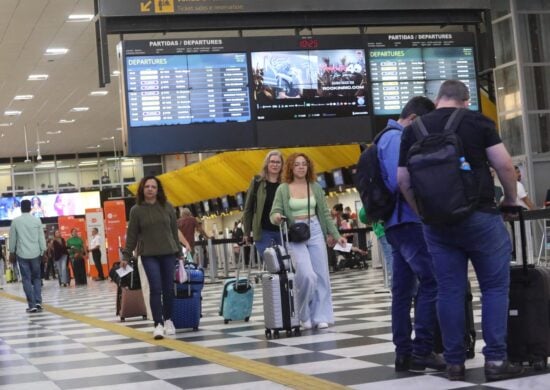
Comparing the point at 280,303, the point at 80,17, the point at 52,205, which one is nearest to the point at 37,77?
the point at 80,17

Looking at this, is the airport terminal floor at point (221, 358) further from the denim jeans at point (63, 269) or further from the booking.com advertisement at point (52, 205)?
the booking.com advertisement at point (52, 205)

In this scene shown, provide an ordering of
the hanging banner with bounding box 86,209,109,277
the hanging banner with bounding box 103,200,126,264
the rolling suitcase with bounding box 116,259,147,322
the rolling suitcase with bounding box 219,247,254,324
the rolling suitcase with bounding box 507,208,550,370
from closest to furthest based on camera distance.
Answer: the rolling suitcase with bounding box 507,208,550,370 < the rolling suitcase with bounding box 219,247,254,324 < the rolling suitcase with bounding box 116,259,147,322 < the hanging banner with bounding box 103,200,126,264 < the hanging banner with bounding box 86,209,109,277

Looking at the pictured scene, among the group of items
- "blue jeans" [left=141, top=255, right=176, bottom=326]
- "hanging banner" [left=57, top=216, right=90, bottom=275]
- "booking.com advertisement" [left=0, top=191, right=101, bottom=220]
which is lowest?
"blue jeans" [left=141, top=255, right=176, bottom=326]

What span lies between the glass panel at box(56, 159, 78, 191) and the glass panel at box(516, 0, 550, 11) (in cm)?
3328

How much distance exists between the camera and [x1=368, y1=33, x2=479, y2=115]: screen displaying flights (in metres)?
14.1

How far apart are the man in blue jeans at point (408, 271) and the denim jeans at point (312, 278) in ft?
8.92

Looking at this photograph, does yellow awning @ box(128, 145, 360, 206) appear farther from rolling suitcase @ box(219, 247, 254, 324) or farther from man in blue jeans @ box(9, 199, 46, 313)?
rolling suitcase @ box(219, 247, 254, 324)

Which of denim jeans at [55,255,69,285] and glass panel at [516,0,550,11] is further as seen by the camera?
denim jeans at [55,255,69,285]

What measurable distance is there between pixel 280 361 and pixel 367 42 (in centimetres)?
874

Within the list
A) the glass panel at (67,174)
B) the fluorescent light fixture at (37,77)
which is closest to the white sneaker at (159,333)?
the fluorescent light fixture at (37,77)

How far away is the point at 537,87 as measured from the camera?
18719mm

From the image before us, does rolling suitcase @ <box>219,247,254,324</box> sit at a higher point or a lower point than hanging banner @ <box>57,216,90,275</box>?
lower

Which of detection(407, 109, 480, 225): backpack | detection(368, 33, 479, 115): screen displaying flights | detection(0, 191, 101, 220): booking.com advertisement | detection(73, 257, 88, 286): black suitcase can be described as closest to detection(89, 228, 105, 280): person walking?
detection(73, 257, 88, 286): black suitcase

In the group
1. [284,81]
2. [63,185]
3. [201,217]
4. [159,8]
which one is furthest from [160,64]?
[63,185]
